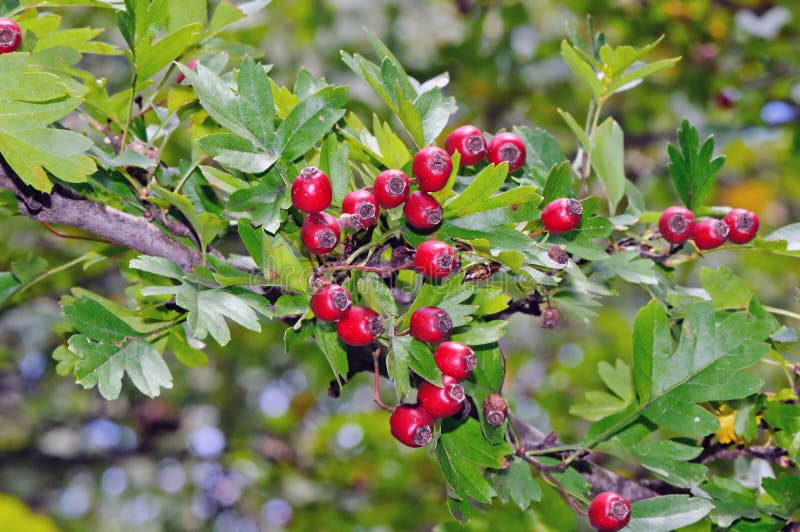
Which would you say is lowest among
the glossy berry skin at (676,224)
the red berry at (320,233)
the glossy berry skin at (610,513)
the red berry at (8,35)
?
the glossy berry skin at (610,513)

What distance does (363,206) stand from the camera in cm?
121

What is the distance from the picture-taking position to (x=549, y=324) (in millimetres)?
1423

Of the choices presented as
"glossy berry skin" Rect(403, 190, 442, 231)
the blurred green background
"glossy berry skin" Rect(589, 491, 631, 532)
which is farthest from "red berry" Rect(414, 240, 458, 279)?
the blurred green background

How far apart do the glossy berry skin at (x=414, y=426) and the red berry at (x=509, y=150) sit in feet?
1.55

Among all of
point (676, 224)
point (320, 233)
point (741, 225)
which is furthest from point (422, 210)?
point (741, 225)

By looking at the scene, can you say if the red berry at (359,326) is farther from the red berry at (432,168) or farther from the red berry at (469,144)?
the red berry at (469,144)

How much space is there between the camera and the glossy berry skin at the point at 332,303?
1.16 metres

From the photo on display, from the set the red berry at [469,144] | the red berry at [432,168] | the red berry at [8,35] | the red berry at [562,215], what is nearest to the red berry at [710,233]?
the red berry at [562,215]

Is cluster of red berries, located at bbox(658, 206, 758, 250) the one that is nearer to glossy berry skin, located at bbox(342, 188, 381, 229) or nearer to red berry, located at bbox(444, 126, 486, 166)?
Result: red berry, located at bbox(444, 126, 486, 166)

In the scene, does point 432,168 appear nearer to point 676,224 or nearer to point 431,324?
point 431,324

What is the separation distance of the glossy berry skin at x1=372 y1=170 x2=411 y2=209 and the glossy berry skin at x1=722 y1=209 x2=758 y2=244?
0.68 m

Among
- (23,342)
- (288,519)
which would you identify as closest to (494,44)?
(288,519)

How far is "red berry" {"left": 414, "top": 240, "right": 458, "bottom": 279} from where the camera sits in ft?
3.86

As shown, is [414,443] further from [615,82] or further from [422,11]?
[422,11]
